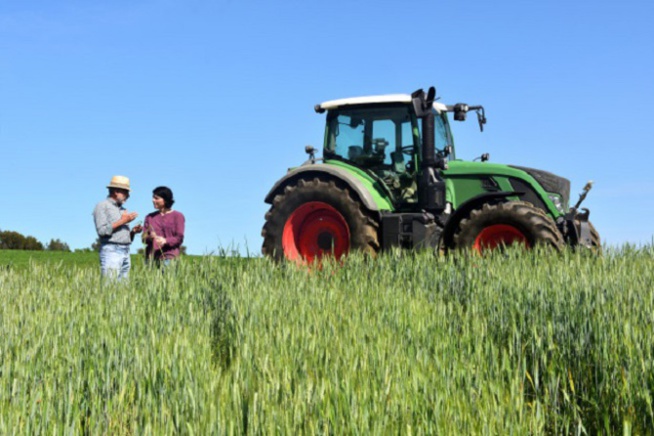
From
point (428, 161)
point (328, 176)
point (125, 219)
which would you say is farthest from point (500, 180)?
point (125, 219)

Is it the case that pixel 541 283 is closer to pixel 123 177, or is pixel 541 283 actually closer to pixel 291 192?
pixel 291 192

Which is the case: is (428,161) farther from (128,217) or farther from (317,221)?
(128,217)

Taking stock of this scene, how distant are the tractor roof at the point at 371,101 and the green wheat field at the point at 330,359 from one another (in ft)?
10.8

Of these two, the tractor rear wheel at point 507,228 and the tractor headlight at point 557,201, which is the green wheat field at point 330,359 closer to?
the tractor rear wheel at point 507,228

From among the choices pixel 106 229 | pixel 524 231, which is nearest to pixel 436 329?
pixel 524 231

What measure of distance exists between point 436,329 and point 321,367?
52.1 inches

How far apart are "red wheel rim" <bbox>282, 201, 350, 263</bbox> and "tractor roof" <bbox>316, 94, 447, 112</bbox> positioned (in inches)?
59.0

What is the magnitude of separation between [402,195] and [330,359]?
5.69 meters

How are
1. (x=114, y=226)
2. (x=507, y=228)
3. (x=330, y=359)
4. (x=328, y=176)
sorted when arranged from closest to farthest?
1. (x=330, y=359)
2. (x=114, y=226)
3. (x=507, y=228)
4. (x=328, y=176)

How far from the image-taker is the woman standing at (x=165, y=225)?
7.66m

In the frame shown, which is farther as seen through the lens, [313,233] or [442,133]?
[442,133]

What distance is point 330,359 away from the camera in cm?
324

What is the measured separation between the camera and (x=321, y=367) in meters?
3.03

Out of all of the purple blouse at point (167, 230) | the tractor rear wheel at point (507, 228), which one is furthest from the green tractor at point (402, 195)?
the purple blouse at point (167, 230)
